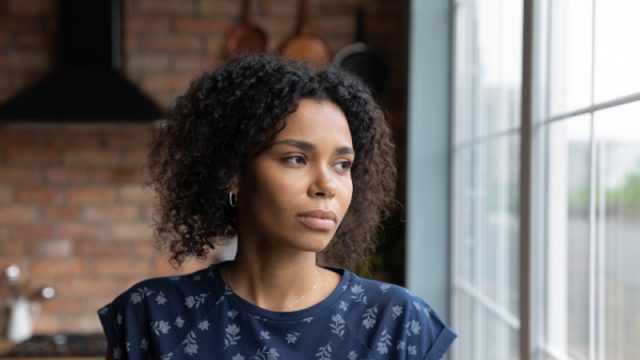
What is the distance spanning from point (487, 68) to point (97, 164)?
1938mm

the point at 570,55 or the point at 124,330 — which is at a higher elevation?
the point at 570,55

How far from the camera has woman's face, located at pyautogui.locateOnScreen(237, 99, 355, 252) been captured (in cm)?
129

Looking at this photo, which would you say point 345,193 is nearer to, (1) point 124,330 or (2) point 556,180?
(1) point 124,330

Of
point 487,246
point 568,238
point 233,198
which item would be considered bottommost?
point 487,246

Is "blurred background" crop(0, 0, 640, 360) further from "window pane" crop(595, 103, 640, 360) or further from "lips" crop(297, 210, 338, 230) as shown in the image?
"lips" crop(297, 210, 338, 230)

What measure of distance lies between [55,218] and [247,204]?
3.05 m

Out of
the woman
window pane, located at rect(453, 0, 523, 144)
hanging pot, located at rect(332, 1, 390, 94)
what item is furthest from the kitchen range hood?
the woman

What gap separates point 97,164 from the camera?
4.27 metres

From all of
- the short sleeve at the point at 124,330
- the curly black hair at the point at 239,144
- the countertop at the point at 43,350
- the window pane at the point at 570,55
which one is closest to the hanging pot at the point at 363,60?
the countertop at the point at 43,350

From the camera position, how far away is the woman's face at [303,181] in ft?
4.22

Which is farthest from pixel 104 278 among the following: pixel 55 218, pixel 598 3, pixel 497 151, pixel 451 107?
pixel 598 3

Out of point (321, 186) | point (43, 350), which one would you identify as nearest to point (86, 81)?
point (43, 350)

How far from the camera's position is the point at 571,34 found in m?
2.02

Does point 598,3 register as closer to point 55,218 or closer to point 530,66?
point 530,66
